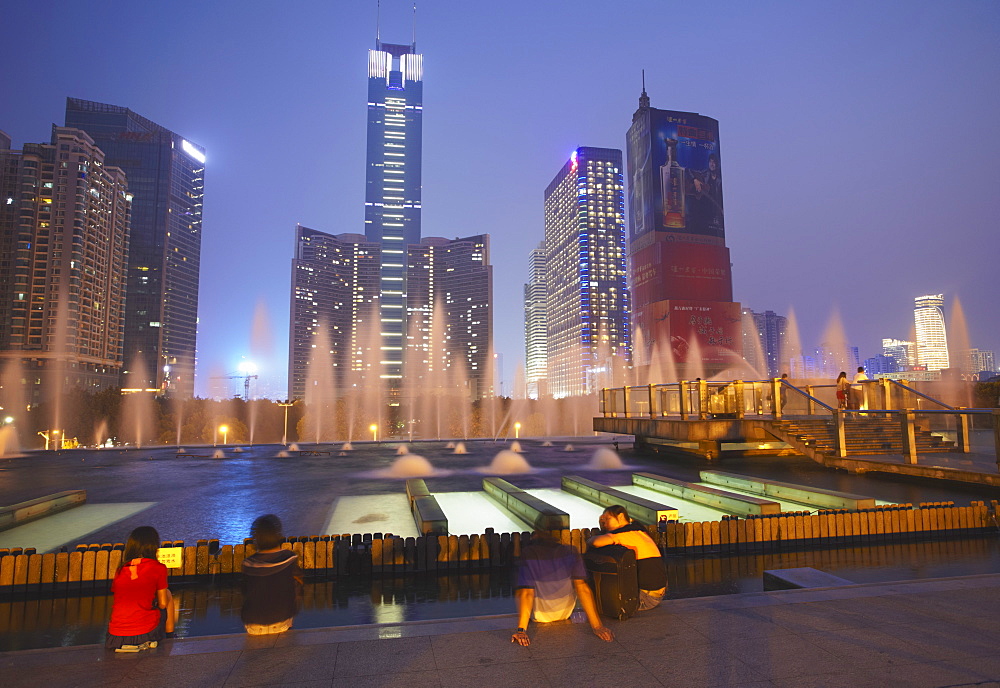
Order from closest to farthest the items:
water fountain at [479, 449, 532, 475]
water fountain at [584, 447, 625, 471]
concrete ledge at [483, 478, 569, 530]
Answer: concrete ledge at [483, 478, 569, 530]
water fountain at [479, 449, 532, 475]
water fountain at [584, 447, 625, 471]

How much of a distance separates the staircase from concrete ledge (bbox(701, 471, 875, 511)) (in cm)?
454

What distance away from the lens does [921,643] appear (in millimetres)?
4988

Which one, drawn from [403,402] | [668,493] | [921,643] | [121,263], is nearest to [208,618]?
[921,643]

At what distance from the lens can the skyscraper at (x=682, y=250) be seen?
130 metres

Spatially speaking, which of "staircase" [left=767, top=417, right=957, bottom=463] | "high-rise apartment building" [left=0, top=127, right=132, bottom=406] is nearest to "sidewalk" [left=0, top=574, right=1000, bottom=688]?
"staircase" [left=767, top=417, right=957, bottom=463]

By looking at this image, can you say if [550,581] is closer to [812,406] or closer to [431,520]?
[431,520]

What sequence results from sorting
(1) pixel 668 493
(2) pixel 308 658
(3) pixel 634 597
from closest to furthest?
(2) pixel 308 658
(3) pixel 634 597
(1) pixel 668 493

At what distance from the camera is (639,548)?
20.2ft

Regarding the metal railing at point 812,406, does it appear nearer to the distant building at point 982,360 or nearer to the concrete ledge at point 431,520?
the concrete ledge at point 431,520

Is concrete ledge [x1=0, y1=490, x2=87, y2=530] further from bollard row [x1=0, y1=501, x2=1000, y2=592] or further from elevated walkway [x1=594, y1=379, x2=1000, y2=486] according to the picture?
elevated walkway [x1=594, y1=379, x2=1000, y2=486]

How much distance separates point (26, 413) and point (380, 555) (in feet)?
420

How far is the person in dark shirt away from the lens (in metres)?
5.32

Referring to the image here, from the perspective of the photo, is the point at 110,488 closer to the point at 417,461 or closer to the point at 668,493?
the point at 417,461

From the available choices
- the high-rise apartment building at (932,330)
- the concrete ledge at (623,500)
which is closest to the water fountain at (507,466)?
the concrete ledge at (623,500)
